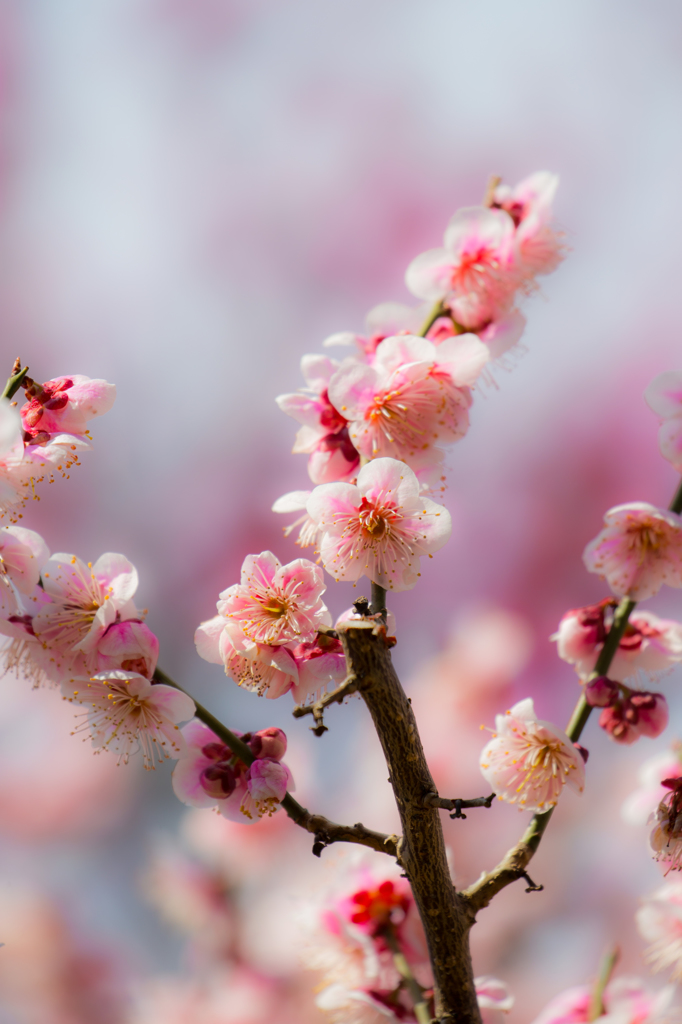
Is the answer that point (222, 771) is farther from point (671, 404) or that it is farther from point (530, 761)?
point (671, 404)

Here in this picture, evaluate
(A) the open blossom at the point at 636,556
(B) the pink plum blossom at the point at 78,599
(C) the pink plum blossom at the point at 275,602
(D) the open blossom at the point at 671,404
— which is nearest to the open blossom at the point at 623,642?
(A) the open blossom at the point at 636,556

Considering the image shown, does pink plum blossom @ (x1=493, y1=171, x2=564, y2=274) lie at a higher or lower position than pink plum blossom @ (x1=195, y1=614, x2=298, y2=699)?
higher

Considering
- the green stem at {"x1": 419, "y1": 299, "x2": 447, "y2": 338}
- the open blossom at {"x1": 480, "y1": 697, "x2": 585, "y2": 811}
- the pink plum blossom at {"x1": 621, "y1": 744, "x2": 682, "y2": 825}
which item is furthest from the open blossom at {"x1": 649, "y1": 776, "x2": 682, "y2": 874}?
the green stem at {"x1": 419, "y1": 299, "x2": 447, "y2": 338}

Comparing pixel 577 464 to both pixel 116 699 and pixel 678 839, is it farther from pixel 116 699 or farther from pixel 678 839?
pixel 116 699

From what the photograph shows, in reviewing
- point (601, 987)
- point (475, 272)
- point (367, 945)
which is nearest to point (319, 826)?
point (367, 945)

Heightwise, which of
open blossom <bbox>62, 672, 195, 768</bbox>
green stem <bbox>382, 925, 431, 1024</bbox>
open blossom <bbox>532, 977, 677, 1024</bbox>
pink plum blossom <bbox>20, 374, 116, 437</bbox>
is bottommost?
open blossom <bbox>532, 977, 677, 1024</bbox>

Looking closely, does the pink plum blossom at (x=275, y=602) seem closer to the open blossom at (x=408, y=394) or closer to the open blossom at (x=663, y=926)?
the open blossom at (x=408, y=394)

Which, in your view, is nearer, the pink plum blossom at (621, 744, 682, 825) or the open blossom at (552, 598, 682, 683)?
the open blossom at (552, 598, 682, 683)

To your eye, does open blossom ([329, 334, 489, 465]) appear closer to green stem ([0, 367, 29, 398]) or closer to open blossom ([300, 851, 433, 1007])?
green stem ([0, 367, 29, 398])
